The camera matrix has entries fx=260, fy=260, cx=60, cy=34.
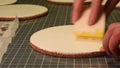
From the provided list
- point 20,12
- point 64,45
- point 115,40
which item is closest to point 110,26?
point 115,40

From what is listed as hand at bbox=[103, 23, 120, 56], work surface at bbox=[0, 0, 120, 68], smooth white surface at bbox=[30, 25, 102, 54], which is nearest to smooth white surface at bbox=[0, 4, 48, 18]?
work surface at bbox=[0, 0, 120, 68]

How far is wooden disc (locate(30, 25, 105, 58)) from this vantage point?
76cm

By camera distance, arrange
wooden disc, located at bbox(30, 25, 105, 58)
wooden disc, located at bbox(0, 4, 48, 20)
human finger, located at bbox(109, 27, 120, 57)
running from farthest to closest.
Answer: wooden disc, located at bbox(0, 4, 48, 20) → wooden disc, located at bbox(30, 25, 105, 58) → human finger, located at bbox(109, 27, 120, 57)

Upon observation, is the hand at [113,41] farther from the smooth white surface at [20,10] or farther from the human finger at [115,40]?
the smooth white surface at [20,10]

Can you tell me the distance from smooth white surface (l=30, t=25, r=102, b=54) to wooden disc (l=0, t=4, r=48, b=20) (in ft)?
0.83

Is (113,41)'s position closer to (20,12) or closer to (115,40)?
(115,40)

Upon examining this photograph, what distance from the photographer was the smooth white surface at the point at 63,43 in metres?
0.77

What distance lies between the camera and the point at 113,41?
66cm

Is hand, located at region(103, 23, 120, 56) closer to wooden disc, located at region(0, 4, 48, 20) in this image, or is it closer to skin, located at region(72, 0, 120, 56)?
skin, located at region(72, 0, 120, 56)

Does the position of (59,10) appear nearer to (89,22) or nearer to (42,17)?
(42,17)

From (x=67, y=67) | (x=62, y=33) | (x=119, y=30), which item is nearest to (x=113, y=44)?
(x=119, y=30)

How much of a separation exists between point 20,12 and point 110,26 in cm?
60

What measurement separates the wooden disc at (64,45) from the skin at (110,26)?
0.06 m

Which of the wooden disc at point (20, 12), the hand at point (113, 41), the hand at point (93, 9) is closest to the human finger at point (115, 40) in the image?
the hand at point (113, 41)
